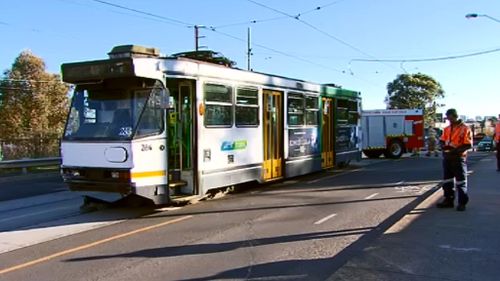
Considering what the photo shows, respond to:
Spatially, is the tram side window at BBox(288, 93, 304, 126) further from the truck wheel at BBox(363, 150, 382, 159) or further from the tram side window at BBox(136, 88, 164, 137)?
the truck wheel at BBox(363, 150, 382, 159)

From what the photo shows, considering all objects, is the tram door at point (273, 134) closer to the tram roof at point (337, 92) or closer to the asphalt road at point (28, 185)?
the tram roof at point (337, 92)

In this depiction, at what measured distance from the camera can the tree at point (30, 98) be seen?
1467 inches

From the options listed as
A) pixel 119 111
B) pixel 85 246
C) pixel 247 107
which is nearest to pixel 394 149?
pixel 247 107

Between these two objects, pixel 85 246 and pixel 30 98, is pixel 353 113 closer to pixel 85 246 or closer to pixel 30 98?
pixel 85 246

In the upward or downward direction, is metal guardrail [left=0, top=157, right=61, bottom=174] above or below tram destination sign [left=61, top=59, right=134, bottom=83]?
below

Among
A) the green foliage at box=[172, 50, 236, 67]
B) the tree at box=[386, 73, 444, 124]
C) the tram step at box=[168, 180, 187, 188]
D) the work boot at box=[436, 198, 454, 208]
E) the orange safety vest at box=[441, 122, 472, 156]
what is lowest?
the work boot at box=[436, 198, 454, 208]

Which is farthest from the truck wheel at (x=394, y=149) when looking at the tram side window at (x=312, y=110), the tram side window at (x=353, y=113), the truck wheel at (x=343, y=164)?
the tram side window at (x=312, y=110)

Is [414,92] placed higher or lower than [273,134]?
higher

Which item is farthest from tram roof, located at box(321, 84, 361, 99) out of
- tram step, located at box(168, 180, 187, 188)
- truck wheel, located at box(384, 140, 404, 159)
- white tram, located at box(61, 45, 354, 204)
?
truck wheel, located at box(384, 140, 404, 159)

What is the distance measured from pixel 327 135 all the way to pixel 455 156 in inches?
329

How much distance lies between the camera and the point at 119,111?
1025cm

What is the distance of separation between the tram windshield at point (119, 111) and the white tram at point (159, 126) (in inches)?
0.7

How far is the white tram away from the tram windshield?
18 mm

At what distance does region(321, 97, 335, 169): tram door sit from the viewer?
1788 cm
